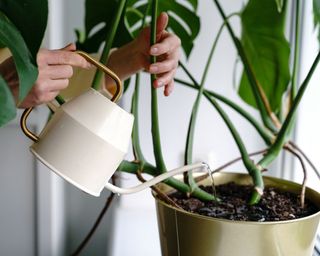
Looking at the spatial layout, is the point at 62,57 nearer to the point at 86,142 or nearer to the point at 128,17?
the point at 86,142

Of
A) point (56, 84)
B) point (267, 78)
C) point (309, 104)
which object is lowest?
point (309, 104)

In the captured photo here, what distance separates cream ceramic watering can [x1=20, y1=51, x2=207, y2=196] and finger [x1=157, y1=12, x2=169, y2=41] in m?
0.21

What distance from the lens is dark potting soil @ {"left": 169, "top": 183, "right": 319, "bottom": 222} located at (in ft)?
1.89

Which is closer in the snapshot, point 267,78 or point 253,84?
point 253,84

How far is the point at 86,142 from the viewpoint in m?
0.40

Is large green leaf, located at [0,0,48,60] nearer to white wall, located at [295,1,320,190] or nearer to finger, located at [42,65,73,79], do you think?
finger, located at [42,65,73,79]

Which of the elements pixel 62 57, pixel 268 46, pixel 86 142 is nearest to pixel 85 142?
pixel 86 142

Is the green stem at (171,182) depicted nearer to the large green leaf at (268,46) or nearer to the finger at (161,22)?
the finger at (161,22)

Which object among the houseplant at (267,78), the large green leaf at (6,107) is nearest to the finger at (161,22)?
the houseplant at (267,78)

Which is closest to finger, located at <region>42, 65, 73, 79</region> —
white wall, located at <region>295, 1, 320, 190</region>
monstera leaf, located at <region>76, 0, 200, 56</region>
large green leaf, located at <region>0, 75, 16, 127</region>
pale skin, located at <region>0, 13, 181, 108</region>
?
pale skin, located at <region>0, 13, 181, 108</region>

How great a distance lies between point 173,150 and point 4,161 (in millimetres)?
421

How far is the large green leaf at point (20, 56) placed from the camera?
35 cm

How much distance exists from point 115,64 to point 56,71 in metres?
0.31

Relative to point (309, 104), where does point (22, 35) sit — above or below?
above
